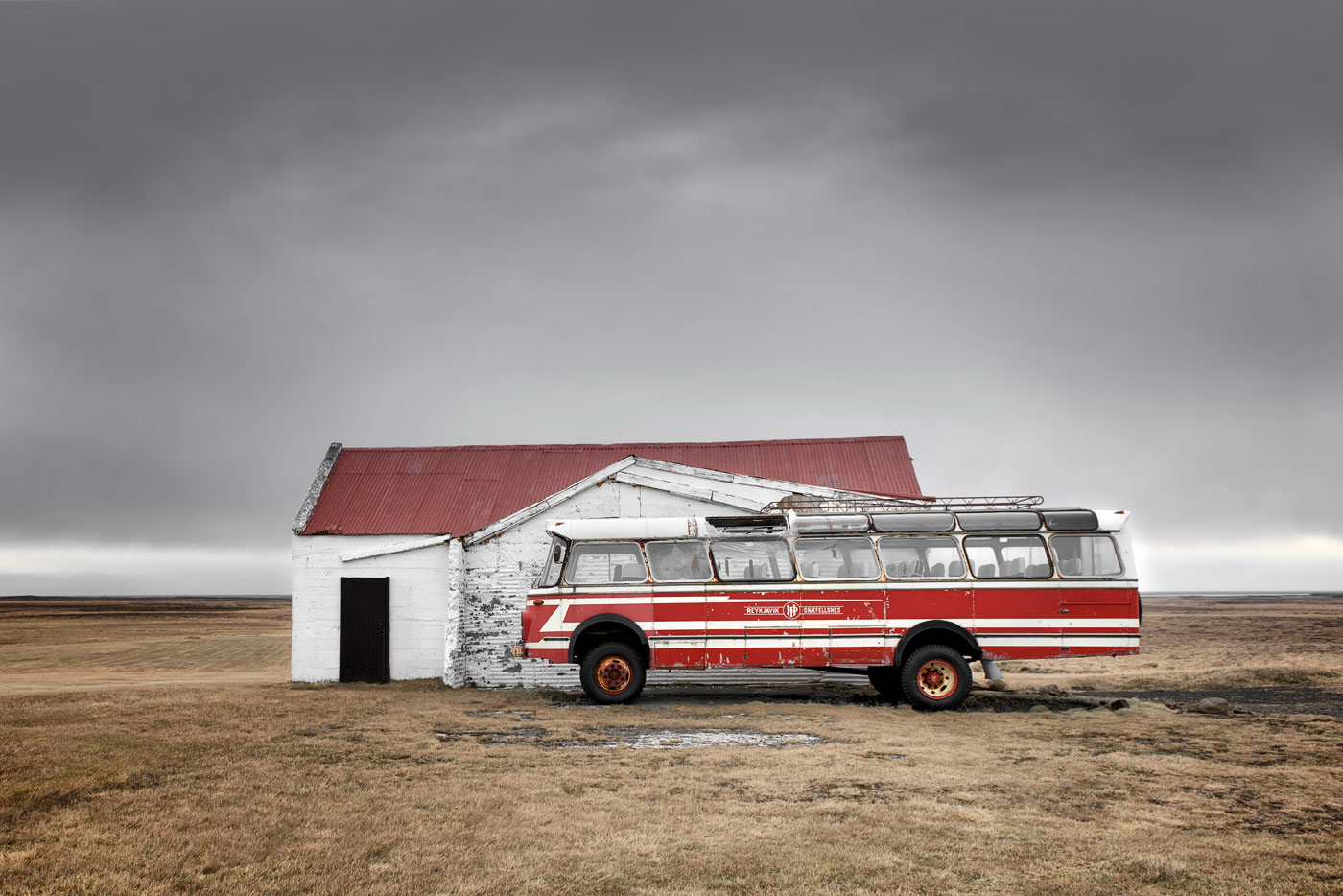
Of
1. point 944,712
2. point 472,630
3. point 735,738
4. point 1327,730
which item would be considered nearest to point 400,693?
point 472,630

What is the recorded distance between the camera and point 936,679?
14469 millimetres

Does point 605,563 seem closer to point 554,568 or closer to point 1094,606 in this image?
point 554,568

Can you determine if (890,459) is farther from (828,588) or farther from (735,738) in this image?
(735,738)

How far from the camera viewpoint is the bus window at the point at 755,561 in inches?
586

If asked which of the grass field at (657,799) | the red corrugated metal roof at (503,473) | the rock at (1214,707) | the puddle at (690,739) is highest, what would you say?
the red corrugated metal roof at (503,473)

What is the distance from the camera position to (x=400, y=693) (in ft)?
56.5

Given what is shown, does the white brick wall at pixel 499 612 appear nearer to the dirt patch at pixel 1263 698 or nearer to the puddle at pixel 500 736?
the puddle at pixel 500 736

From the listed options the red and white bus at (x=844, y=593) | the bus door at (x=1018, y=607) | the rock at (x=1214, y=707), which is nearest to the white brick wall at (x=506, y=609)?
the red and white bus at (x=844, y=593)

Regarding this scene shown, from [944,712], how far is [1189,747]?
4.06 m

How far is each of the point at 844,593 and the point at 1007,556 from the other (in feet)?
9.12

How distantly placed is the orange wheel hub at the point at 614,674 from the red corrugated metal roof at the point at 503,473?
840cm

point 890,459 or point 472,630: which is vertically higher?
point 890,459

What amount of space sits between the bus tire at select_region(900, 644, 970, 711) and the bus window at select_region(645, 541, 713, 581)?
144 inches

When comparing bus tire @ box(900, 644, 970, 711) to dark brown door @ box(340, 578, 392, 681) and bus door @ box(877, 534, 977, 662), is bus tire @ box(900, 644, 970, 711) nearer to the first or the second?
bus door @ box(877, 534, 977, 662)
